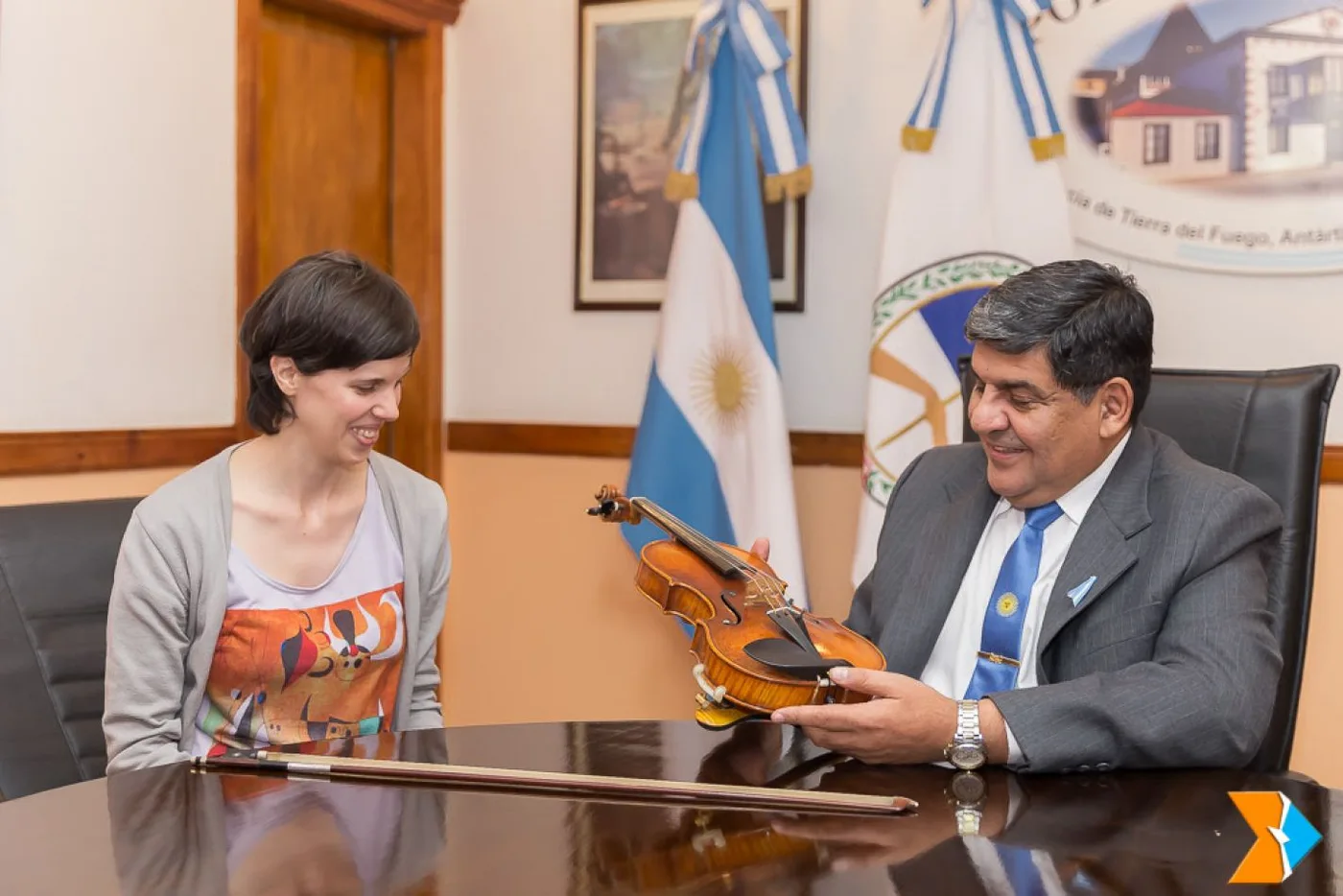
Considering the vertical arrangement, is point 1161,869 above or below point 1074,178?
below

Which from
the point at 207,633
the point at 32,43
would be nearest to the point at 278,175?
the point at 32,43

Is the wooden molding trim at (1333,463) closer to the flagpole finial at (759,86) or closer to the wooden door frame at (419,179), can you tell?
the flagpole finial at (759,86)

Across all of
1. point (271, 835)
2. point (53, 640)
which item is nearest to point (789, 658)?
point (271, 835)

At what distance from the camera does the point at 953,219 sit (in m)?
2.98

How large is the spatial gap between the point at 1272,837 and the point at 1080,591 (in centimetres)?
48

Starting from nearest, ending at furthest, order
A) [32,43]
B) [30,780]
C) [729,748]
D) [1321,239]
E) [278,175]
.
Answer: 1. [729,748]
2. [30,780]
3. [32,43]
4. [1321,239]
5. [278,175]

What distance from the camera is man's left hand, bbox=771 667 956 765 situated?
A: 4.76 ft

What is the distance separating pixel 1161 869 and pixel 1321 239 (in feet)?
6.84

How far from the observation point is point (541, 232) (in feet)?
12.2

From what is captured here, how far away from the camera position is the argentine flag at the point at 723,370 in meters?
3.19

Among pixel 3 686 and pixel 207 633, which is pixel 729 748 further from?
pixel 3 686

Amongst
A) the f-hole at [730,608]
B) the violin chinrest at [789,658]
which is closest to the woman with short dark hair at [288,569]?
the f-hole at [730,608]

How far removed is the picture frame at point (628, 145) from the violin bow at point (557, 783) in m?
2.14

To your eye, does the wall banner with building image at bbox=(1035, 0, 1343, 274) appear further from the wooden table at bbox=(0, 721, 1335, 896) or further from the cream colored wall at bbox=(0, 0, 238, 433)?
the cream colored wall at bbox=(0, 0, 238, 433)
